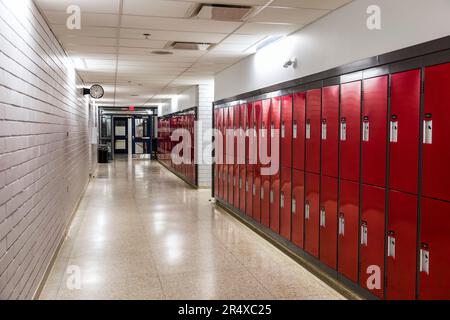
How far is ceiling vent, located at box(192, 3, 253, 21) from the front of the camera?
4215 millimetres

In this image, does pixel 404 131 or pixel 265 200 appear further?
pixel 265 200

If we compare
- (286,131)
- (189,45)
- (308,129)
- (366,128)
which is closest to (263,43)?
(189,45)

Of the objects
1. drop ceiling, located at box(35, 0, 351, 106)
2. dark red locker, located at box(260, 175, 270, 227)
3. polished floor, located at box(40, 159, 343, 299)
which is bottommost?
polished floor, located at box(40, 159, 343, 299)

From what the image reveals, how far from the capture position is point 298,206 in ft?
16.4

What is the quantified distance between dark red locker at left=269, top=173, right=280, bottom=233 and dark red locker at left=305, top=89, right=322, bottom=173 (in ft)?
3.15

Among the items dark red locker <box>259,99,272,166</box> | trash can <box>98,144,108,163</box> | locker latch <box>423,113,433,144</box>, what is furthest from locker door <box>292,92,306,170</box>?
trash can <box>98,144,108,163</box>

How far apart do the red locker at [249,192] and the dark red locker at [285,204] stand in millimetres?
1252

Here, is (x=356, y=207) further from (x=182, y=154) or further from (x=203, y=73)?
(x=182, y=154)

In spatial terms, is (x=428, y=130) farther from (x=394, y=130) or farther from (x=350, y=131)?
(x=350, y=131)

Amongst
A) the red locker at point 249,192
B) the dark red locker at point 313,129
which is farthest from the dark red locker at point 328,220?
the red locker at point 249,192

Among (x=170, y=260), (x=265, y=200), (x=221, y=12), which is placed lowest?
(x=170, y=260)

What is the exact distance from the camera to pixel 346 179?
12.8 ft

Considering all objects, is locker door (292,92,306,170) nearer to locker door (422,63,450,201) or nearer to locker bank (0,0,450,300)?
locker bank (0,0,450,300)

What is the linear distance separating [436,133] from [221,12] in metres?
2.50
